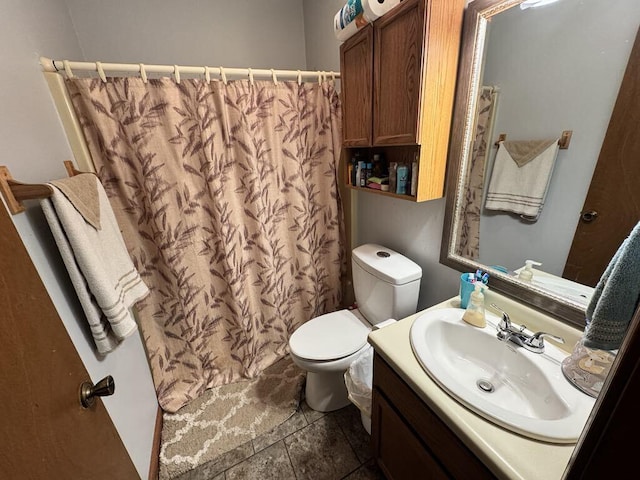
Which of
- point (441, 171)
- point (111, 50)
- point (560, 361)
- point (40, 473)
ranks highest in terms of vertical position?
point (111, 50)

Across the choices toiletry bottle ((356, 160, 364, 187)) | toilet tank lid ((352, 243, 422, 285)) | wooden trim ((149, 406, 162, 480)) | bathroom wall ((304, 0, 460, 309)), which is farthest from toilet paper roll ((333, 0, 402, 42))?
wooden trim ((149, 406, 162, 480))

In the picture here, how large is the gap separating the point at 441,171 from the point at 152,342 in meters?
1.80

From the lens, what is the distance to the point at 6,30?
0.81 meters

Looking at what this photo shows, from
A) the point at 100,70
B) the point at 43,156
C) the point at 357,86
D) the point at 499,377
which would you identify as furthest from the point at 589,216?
the point at 100,70

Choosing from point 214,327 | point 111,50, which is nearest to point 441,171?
point 214,327

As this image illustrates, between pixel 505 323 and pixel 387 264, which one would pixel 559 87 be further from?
pixel 387 264

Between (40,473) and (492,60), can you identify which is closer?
(40,473)

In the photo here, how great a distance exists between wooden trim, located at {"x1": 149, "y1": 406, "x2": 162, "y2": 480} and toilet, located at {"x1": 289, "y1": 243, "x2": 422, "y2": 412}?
2.66 ft

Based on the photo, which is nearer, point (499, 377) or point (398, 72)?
point (499, 377)

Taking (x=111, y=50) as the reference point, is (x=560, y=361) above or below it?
Result: below

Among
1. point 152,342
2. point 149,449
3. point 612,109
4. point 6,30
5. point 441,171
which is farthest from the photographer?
point 152,342

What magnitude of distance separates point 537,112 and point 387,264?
83 cm

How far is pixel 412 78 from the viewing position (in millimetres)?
960

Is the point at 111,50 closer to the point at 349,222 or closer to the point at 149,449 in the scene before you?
the point at 349,222
